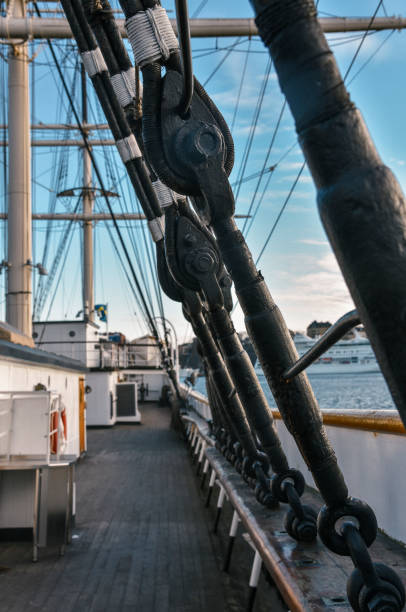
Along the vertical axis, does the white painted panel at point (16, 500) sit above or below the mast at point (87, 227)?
below

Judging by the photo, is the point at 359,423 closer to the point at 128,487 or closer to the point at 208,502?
the point at 208,502

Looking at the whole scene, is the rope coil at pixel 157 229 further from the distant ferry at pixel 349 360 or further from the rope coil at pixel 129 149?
the distant ferry at pixel 349 360

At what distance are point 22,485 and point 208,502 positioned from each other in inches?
90.9

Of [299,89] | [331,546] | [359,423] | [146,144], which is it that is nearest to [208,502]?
[359,423]

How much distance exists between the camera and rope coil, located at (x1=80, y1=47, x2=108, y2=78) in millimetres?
3348

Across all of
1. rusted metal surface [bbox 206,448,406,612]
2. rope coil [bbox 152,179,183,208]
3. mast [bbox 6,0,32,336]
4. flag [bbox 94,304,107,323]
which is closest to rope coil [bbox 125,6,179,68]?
rope coil [bbox 152,179,183,208]

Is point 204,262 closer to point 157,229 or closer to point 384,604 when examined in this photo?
point 157,229

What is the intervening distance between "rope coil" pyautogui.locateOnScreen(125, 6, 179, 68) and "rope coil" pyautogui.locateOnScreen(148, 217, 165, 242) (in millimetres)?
2025

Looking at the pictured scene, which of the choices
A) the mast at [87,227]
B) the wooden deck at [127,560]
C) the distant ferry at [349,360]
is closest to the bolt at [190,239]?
the wooden deck at [127,560]

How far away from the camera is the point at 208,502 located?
696 centimetres

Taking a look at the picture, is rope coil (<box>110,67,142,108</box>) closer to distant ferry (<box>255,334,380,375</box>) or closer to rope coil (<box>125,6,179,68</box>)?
rope coil (<box>125,6,179,68</box>)

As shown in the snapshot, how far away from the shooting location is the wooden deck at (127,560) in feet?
13.2

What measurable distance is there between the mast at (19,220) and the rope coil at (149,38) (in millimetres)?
11550

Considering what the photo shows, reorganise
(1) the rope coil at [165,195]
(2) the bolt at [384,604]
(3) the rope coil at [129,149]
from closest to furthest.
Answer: (2) the bolt at [384,604] < (1) the rope coil at [165,195] < (3) the rope coil at [129,149]
